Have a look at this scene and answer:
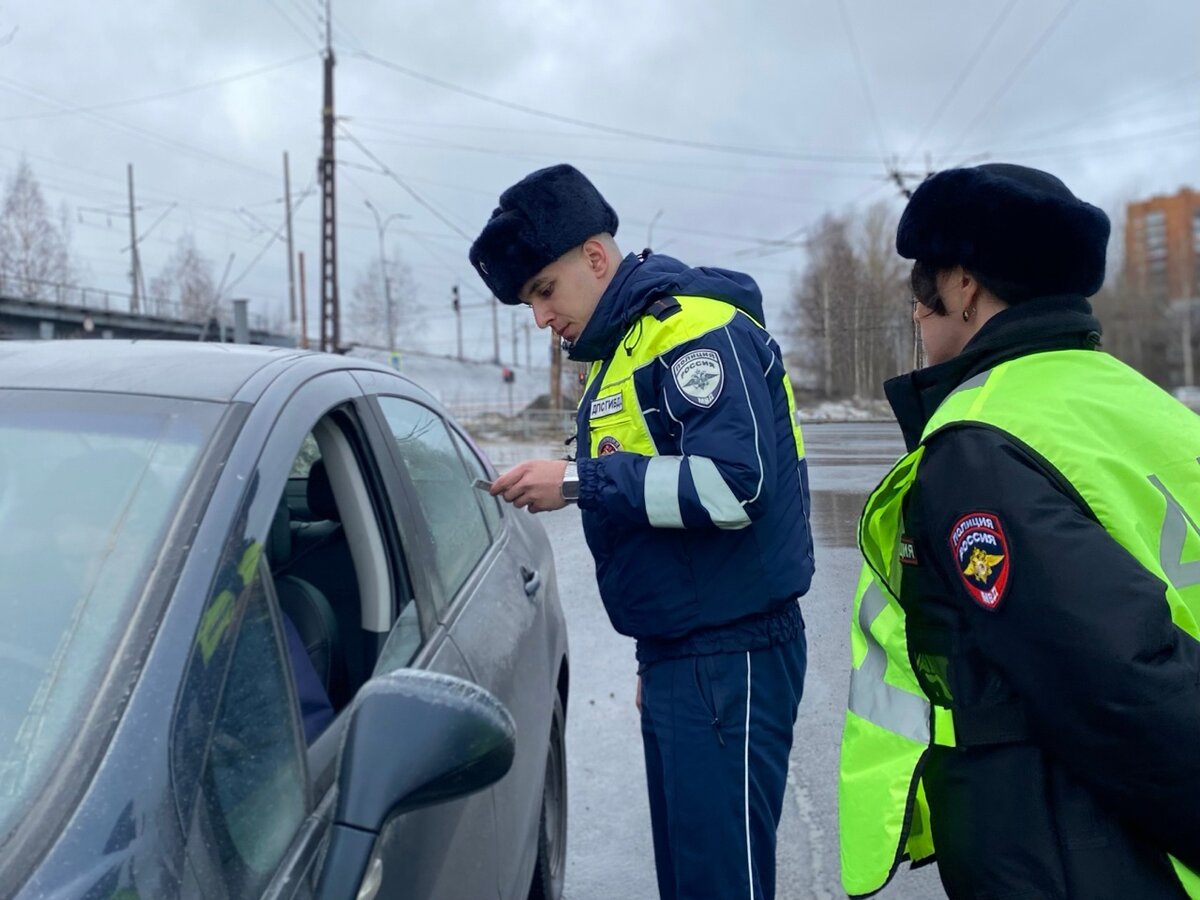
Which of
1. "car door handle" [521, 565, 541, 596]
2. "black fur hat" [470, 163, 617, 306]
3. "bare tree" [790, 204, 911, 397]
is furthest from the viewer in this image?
"bare tree" [790, 204, 911, 397]

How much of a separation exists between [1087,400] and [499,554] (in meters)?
1.77

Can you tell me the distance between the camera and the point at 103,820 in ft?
3.50

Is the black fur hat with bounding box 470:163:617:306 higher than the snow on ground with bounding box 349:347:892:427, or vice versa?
the black fur hat with bounding box 470:163:617:306

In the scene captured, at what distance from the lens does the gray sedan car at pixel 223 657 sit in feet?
3.69

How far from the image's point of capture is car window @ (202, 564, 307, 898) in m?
1.17

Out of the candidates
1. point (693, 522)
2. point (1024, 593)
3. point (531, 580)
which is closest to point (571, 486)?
point (693, 522)

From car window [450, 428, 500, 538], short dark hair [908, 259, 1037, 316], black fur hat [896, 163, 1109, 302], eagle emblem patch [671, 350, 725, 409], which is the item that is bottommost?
car window [450, 428, 500, 538]

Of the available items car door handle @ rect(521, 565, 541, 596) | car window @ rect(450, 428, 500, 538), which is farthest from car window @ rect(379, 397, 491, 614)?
car door handle @ rect(521, 565, 541, 596)

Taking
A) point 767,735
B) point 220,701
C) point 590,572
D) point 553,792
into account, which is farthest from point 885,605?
point 590,572

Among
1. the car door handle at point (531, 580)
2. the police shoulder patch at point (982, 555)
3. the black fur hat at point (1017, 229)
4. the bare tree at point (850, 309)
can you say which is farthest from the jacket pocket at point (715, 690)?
the bare tree at point (850, 309)

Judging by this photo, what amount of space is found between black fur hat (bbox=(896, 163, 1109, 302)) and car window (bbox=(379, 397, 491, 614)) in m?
1.27

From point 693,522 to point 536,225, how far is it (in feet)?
2.56

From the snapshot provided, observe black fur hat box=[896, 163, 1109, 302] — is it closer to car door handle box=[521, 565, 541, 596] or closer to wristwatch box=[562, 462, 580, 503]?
wristwatch box=[562, 462, 580, 503]

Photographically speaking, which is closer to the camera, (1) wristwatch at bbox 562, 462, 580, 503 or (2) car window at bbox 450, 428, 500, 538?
(1) wristwatch at bbox 562, 462, 580, 503
